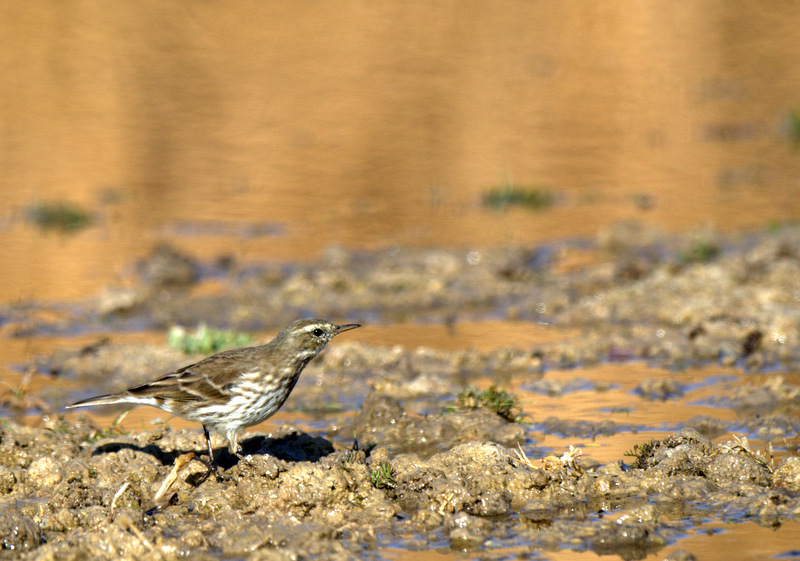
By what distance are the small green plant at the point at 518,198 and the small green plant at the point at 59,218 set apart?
6.65 metres

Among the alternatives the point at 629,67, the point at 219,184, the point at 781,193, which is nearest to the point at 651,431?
the point at 781,193

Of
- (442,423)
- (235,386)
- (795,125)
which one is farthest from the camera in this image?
(795,125)

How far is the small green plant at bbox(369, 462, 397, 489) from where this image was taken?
26.2 feet

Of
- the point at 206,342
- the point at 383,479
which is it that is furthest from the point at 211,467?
the point at 206,342

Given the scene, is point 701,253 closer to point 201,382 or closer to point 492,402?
A: point 492,402

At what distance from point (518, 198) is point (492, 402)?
946 cm

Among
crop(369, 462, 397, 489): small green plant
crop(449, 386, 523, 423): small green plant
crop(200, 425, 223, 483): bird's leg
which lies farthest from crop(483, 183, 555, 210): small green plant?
crop(369, 462, 397, 489): small green plant

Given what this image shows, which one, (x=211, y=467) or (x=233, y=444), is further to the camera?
(x=233, y=444)

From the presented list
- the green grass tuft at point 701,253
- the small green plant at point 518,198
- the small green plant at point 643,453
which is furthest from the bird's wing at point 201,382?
the small green plant at point 518,198

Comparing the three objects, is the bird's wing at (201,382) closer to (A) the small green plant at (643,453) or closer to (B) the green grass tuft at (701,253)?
(A) the small green plant at (643,453)

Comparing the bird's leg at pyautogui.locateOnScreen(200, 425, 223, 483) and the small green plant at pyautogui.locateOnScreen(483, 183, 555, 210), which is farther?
the small green plant at pyautogui.locateOnScreen(483, 183, 555, 210)

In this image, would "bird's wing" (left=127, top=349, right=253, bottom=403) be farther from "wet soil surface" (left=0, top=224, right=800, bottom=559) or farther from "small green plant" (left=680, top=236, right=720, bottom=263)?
"small green plant" (left=680, top=236, right=720, bottom=263)

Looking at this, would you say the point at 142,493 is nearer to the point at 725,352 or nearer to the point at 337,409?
the point at 337,409

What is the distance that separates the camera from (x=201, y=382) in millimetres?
8555
